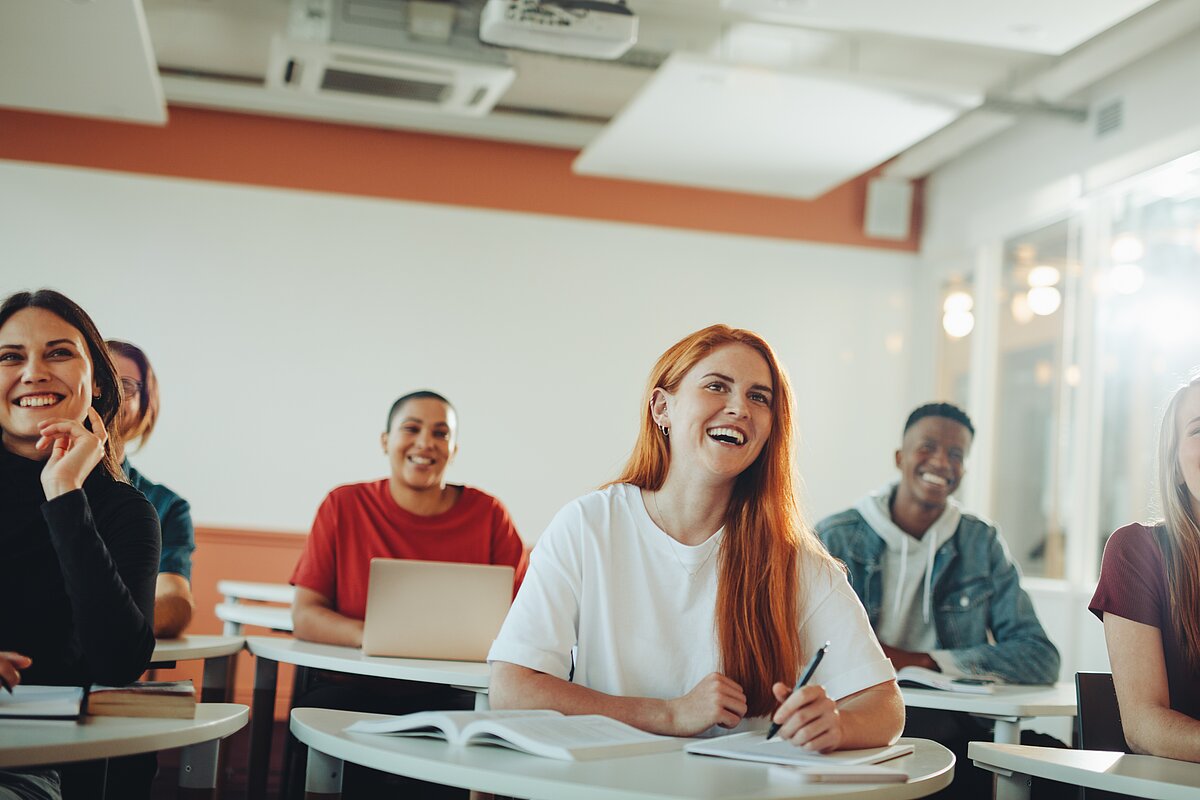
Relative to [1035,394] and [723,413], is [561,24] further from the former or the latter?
[1035,394]

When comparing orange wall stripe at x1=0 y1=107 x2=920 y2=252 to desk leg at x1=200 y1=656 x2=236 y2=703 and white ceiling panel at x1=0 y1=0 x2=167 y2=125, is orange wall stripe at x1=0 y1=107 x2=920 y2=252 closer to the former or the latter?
white ceiling panel at x1=0 y1=0 x2=167 y2=125

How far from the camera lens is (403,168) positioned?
677 cm

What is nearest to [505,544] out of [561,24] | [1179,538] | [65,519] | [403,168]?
[561,24]

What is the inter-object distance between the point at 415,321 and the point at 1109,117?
365cm

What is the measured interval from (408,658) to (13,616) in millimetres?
1174

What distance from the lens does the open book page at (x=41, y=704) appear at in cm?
177

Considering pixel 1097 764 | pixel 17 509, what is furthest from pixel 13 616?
pixel 1097 764

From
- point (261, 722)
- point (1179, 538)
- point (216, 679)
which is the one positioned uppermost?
point (1179, 538)

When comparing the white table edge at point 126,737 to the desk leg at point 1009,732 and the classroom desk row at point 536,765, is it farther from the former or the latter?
the desk leg at point 1009,732

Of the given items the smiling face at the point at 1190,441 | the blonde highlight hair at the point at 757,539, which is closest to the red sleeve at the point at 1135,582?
the smiling face at the point at 1190,441

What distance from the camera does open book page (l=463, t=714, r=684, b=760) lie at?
1696mm

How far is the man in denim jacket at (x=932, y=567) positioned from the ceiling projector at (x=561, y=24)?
5.91 ft

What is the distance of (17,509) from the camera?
2.16 m

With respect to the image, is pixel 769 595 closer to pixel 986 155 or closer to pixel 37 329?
pixel 37 329
